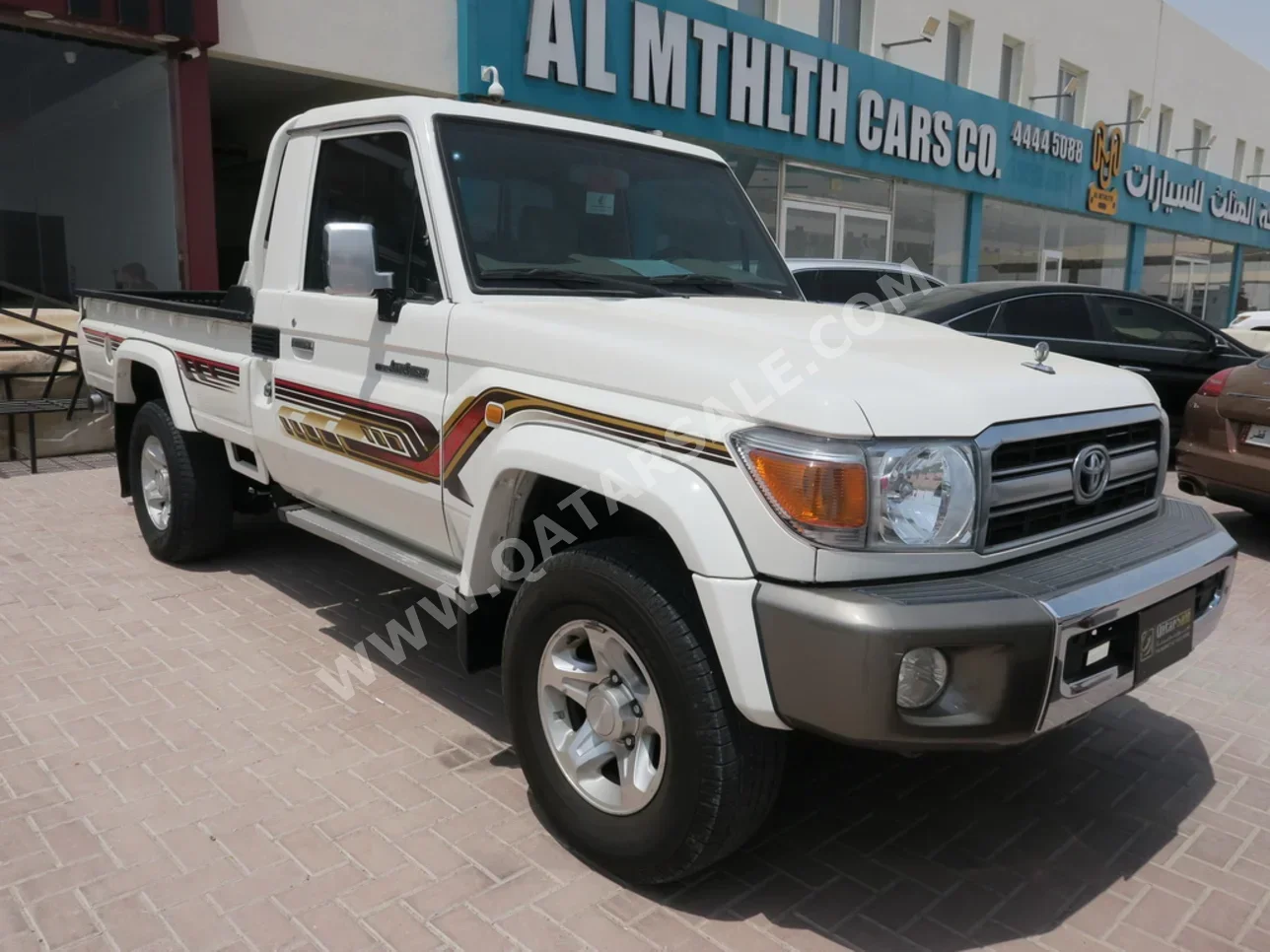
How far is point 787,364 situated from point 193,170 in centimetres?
822

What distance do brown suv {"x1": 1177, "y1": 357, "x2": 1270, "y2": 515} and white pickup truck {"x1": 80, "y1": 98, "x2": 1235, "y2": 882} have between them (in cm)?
325

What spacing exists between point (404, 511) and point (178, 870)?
132cm

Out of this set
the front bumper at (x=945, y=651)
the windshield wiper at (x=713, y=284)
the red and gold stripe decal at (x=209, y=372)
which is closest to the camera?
the front bumper at (x=945, y=651)

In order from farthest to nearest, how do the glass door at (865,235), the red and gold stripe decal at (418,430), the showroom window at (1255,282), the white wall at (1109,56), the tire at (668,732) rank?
the showroom window at (1255,282)
the white wall at (1109,56)
the glass door at (865,235)
the red and gold stripe decal at (418,430)
the tire at (668,732)

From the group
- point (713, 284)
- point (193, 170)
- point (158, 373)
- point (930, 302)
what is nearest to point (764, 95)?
point (930, 302)

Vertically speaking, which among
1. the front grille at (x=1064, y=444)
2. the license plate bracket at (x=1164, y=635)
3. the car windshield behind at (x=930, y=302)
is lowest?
the license plate bracket at (x=1164, y=635)

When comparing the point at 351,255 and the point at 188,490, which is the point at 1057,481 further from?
the point at 188,490

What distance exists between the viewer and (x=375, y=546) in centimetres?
375

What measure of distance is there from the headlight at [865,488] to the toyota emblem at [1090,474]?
503mm

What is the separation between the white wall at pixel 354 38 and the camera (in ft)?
29.3

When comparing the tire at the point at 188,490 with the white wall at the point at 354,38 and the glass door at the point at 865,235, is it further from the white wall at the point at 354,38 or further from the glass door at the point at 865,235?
the glass door at the point at 865,235

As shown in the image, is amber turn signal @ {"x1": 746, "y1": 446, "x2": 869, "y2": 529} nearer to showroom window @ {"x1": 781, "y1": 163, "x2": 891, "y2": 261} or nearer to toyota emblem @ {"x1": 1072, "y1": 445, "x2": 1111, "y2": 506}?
toyota emblem @ {"x1": 1072, "y1": 445, "x2": 1111, "y2": 506}

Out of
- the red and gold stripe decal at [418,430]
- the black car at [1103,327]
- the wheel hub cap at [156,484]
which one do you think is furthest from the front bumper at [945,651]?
the black car at [1103,327]

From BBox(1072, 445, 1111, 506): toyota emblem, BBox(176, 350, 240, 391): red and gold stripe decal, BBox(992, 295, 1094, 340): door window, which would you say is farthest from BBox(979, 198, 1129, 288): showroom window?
BBox(1072, 445, 1111, 506): toyota emblem
